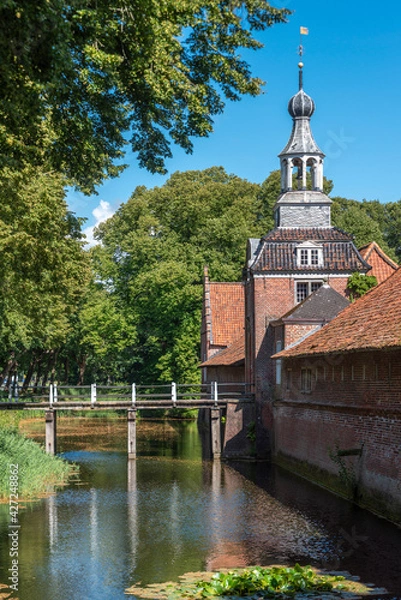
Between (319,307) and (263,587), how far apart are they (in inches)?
698

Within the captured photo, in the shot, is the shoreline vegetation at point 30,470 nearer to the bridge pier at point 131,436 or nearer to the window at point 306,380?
the bridge pier at point 131,436

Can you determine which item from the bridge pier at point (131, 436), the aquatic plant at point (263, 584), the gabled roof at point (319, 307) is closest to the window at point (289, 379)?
the gabled roof at point (319, 307)

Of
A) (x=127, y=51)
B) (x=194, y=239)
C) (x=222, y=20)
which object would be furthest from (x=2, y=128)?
(x=194, y=239)

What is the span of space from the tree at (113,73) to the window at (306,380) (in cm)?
1116

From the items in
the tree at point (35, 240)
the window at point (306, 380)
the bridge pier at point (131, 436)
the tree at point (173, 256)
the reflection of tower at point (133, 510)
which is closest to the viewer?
the reflection of tower at point (133, 510)

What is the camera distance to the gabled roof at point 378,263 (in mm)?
32344

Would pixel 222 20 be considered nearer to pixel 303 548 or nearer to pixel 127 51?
pixel 127 51

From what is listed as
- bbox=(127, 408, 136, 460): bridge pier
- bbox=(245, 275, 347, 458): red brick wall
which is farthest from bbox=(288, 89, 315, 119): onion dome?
bbox=(127, 408, 136, 460): bridge pier

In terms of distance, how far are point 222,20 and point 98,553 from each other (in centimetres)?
962

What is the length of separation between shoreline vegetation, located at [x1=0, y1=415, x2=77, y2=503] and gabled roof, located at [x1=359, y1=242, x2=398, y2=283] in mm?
15731

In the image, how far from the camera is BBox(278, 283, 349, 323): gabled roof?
88.4 ft

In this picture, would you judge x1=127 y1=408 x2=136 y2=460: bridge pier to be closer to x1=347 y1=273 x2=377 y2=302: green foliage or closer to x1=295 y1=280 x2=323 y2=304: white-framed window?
x1=295 y1=280 x2=323 y2=304: white-framed window

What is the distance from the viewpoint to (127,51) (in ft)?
39.1

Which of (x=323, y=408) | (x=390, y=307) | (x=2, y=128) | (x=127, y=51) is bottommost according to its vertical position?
(x=323, y=408)
